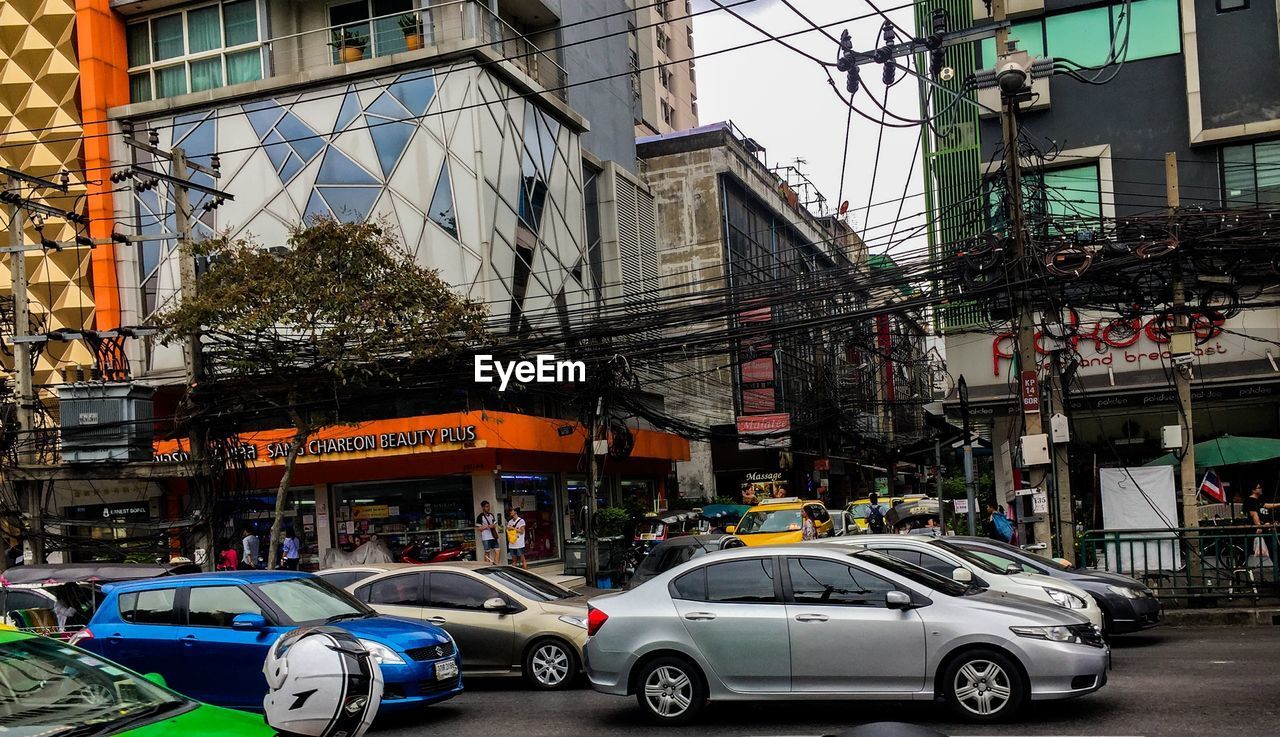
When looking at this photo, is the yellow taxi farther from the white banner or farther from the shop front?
the white banner

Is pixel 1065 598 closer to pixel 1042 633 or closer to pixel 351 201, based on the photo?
pixel 1042 633

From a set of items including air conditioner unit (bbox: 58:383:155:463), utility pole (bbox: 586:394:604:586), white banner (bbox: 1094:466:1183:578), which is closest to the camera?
white banner (bbox: 1094:466:1183:578)

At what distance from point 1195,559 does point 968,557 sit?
6.26 meters

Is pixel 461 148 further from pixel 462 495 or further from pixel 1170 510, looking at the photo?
pixel 1170 510

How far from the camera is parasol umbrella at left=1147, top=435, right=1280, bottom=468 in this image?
2403cm

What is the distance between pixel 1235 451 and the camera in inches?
957

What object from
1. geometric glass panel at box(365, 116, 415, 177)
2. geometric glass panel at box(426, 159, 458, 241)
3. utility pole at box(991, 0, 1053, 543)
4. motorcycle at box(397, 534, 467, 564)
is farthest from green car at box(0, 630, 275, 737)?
geometric glass panel at box(365, 116, 415, 177)

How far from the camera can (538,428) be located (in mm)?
31656

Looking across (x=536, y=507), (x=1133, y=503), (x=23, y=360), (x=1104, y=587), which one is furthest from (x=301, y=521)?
(x=1104, y=587)

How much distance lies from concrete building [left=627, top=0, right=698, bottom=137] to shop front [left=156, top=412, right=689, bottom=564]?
1584 inches

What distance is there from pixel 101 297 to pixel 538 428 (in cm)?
1411

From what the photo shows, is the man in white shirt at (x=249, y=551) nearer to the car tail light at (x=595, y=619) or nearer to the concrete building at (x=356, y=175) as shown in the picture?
the concrete building at (x=356, y=175)

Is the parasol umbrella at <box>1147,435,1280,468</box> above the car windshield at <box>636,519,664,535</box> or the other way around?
above

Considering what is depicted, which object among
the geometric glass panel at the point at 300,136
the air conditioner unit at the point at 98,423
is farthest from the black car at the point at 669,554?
the geometric glass panel at the point at 300,136
